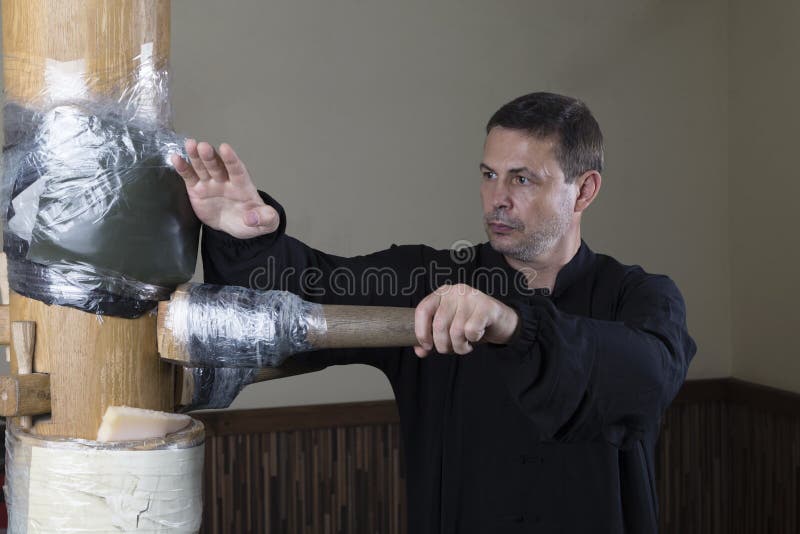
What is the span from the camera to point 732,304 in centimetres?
389

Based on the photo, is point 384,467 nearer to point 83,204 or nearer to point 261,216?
point 261,216

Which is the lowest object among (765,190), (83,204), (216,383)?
(216,383)

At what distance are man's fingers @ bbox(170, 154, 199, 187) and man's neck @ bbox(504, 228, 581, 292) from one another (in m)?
0.88

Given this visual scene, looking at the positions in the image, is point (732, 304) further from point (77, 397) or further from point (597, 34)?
point (77, 397)

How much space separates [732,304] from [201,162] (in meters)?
3.34

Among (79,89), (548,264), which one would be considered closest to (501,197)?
(548,264)

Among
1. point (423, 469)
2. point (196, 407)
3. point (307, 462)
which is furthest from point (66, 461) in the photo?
point (307, 462)

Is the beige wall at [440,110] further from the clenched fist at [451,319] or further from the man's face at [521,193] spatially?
the clenched fist at [451,319]

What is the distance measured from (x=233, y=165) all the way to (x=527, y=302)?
43 cm

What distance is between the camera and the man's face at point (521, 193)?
173 cm

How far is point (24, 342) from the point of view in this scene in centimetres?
103

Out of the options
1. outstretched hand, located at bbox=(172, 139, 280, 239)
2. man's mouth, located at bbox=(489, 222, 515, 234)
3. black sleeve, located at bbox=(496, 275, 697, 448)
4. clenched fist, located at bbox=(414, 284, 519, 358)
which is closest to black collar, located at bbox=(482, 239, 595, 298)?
man's mouth, located at bbox=(489, 222, 515, 234)

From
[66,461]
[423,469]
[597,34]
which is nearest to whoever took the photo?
[66,461]

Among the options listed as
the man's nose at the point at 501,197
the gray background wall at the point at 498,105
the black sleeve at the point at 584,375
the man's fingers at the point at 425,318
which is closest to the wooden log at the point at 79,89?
the man's fingers at the point at 425,318
